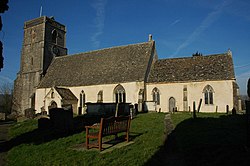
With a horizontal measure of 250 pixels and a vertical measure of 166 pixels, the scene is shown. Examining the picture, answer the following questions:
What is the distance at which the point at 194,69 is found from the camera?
2714 cm

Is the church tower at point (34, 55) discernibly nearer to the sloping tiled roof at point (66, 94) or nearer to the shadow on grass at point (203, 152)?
the sloping tiled roof at point (66, 94)

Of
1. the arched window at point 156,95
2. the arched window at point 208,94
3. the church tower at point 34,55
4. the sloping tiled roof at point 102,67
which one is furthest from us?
the church tower at point 34,55

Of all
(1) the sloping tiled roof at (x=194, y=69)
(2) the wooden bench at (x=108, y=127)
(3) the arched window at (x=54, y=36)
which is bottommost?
(2) the wooden bench at (x=108, y=127)

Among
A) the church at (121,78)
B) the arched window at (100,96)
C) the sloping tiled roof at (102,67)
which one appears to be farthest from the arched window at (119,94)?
the arched window at (100,96)

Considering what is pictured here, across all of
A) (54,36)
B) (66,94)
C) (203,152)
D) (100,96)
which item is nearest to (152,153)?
Answer: (203,152)

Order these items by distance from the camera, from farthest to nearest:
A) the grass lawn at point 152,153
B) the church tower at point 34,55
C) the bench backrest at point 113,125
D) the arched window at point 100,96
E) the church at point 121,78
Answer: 1. the church tower at point 34,55
2. the arched window at point 100,96
3. the church at point 121,78
4. the bench backrest at point 113,125
5. the grass lawn at point 152,153

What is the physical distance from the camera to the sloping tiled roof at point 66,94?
28.7 metres

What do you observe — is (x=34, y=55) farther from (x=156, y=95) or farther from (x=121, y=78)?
(x=156, y=95)

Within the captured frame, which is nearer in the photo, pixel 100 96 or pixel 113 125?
pixel 113 125

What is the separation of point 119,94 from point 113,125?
20.0 meters

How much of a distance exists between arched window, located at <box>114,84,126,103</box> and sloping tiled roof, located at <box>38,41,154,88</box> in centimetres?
99

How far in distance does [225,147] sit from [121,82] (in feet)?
69.6

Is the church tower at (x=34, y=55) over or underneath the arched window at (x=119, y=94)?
over

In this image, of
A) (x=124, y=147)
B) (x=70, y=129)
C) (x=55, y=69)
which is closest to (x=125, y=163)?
(x=124, y=147)
